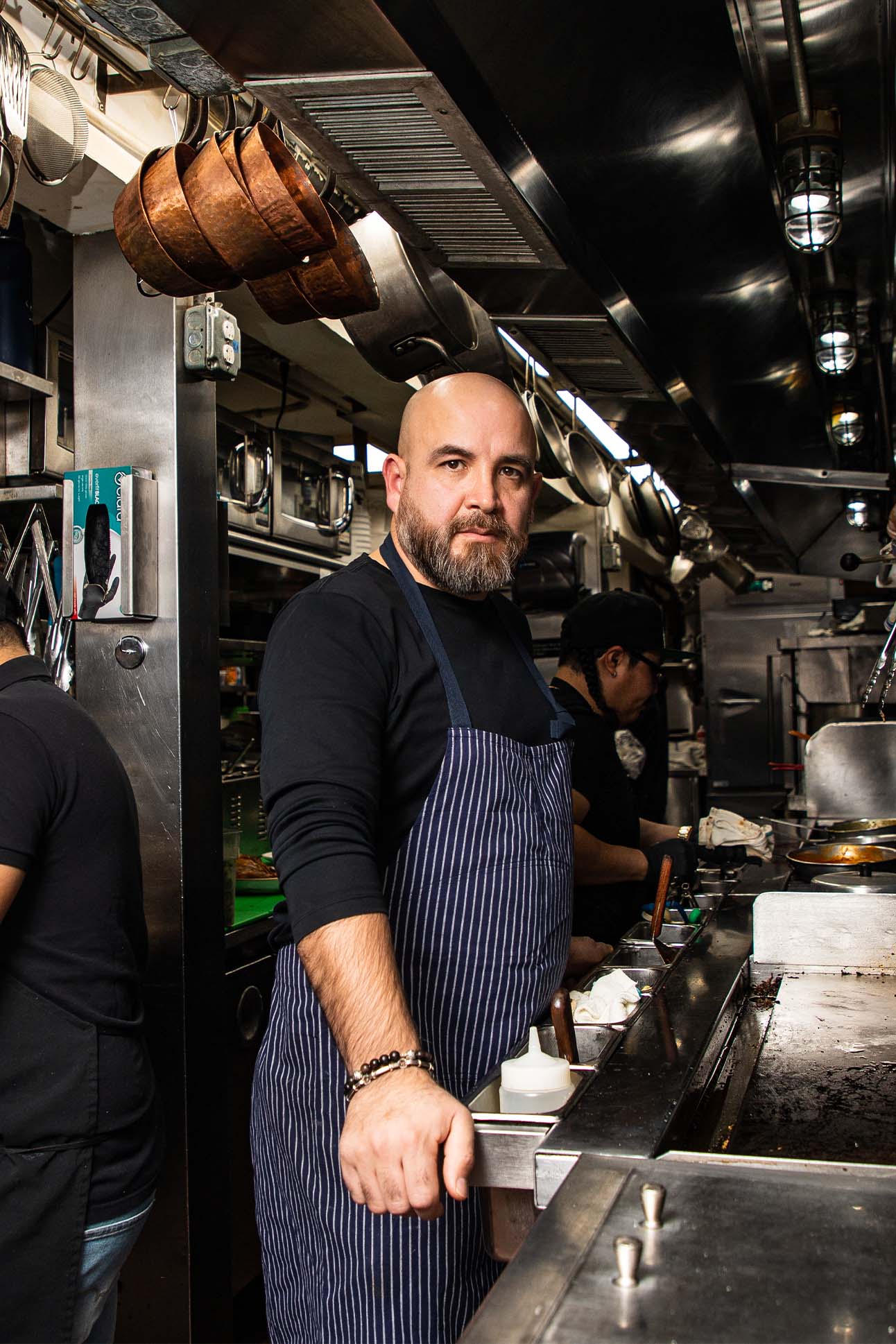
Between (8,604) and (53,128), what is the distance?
0.94 metres

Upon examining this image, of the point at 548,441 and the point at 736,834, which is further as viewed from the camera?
the point at 736,834

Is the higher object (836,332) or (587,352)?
(836,332)

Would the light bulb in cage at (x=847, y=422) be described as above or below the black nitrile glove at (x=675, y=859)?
above

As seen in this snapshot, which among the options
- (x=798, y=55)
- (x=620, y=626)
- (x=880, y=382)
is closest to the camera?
(x=798, y=55)

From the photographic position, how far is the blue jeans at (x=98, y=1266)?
180 centimetres

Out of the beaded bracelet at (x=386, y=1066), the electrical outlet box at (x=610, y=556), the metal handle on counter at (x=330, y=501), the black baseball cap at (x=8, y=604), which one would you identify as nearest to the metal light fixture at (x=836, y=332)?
the metal handle on counter at (x=330, y=501)

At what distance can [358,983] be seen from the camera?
4.24ft

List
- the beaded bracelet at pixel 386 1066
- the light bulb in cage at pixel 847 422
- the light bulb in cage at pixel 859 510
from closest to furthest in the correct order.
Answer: the beaded bracelet at pixel 386 1066
the light bulb in cage at pixel 847 422
the light bulb in cage at pixel 859 510

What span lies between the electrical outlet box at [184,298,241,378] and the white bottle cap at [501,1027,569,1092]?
1800 mm

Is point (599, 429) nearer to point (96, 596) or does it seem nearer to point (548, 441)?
point (548, 441)

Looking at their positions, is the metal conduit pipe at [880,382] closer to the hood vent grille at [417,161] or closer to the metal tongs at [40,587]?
the hood vent grille at [417,161]

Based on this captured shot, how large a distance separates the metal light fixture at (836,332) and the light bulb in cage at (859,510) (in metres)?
2.81

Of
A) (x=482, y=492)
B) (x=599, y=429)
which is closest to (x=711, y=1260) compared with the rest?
(x=482, y=492)

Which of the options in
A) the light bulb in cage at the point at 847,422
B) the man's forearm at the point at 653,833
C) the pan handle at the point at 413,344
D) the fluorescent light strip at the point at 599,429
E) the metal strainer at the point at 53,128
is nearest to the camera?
the metal strainer at the point at 53,128
